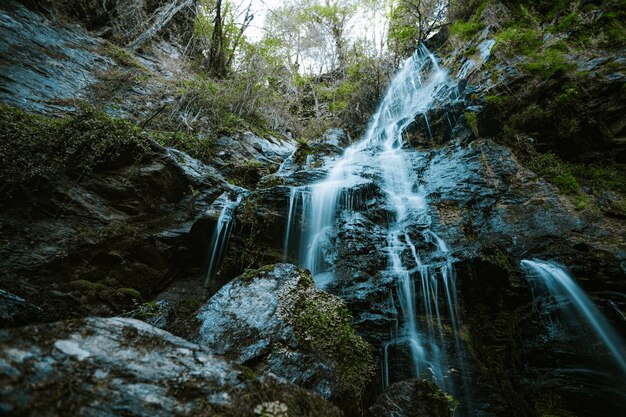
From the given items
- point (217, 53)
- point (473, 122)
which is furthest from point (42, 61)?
point (473, 122)

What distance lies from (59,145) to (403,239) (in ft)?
22.5

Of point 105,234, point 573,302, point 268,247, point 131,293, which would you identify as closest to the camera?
point 573,302

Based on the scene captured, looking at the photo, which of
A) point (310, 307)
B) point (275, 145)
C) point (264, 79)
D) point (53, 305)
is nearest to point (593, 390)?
point (310, 307)

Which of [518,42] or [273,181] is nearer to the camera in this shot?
[273,181]

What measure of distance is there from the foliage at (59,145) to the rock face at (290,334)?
3.72m

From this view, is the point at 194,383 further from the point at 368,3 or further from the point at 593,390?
the point at 368,3

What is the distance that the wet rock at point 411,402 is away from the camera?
2.89 meters

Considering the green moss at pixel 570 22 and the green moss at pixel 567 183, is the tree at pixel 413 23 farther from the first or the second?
the green moss at pixel 567 183

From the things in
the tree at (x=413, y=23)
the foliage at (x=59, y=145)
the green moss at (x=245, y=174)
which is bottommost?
the foliage at (x=59, y=145)

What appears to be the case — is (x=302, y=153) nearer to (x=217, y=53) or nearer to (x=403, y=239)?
(x=403, y=239)

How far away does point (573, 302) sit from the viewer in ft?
14.2

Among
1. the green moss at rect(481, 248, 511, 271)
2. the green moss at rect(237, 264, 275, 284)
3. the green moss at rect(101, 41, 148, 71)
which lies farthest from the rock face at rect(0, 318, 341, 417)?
the green moss at rect(101, 41, 148, 71)

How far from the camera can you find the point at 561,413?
366 cm

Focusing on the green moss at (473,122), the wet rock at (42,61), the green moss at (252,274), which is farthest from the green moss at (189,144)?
the green moss at (473,122)
